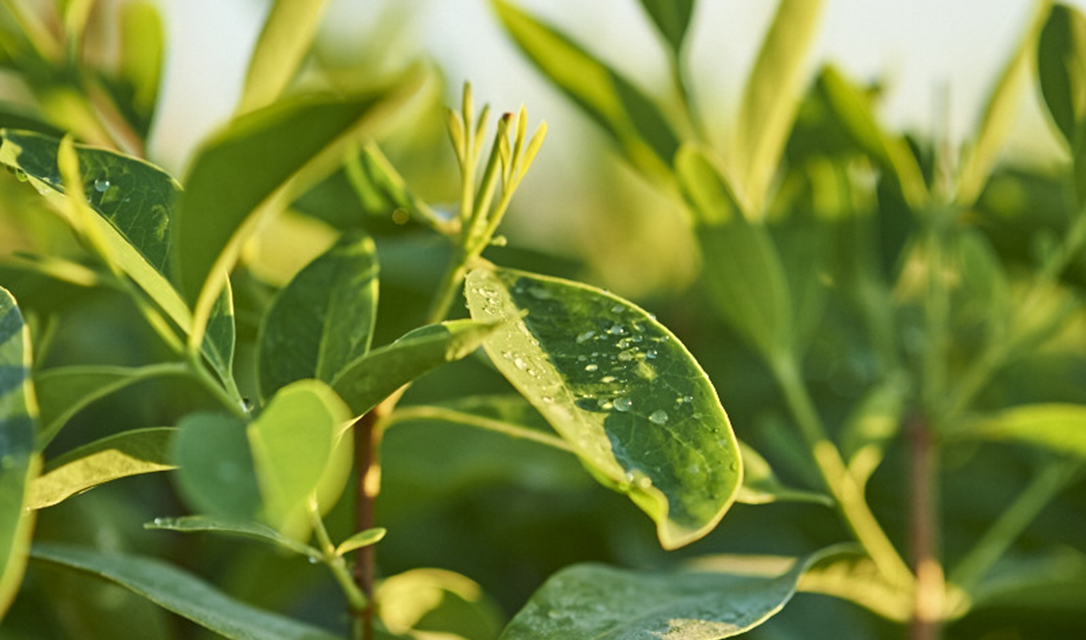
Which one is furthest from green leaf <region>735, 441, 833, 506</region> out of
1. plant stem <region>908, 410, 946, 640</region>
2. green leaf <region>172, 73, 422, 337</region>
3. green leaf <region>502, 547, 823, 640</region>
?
green leaf <region>172, 73, 422, 337</region>

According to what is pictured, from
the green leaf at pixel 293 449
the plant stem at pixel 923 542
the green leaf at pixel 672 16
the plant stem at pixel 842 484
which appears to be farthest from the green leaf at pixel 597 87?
the green leaf at pixel 293 449

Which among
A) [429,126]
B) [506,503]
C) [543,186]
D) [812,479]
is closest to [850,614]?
[812,479]

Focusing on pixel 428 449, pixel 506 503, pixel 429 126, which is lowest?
pixel 506 503

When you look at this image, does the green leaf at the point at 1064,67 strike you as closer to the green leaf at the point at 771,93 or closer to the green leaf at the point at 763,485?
the green leaf at the point at 771,93

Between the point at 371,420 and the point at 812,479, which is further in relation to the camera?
the point at 812,479

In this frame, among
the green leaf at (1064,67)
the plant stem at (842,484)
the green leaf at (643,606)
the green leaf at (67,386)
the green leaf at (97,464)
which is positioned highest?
the green leaf at (1064,67)

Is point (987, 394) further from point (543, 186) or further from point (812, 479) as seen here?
point (543, 186)

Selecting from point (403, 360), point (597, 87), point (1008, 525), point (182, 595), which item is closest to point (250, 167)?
point (403, 360)
